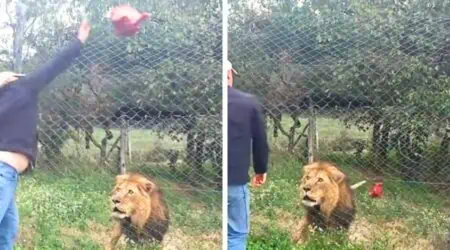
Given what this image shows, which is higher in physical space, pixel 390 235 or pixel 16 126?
Result: pixel 16 126

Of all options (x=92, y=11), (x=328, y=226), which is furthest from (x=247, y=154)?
(x=92, y=11)

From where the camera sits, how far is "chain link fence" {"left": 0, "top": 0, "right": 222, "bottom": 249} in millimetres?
3895

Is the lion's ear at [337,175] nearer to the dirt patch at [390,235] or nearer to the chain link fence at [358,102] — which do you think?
the chain link fence at [358,102]

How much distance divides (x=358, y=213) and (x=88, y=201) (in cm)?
159

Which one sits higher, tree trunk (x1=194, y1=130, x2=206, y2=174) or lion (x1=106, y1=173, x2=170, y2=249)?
tree trunk (x1=194, y1=130, x2=206, y2=174)

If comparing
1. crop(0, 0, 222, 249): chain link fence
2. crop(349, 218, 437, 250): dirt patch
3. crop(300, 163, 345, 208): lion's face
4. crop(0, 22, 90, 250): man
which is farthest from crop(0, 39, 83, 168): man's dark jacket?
crop(349, 218, 437, 250): dirt patch

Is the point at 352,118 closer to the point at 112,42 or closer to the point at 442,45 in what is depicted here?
the point at 442,45

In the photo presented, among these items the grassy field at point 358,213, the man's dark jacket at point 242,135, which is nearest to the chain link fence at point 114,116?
the grassy field at point 358,213

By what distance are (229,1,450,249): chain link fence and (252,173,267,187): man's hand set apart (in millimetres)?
92

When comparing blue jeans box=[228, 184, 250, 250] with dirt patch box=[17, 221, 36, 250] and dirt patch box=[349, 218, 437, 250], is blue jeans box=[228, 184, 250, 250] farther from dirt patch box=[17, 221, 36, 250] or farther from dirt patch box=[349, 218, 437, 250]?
dirt patch box=[17, 221, 36, 250]

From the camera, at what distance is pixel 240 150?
348 cm

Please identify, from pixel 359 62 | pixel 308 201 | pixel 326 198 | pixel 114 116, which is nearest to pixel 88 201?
pixel 114 116

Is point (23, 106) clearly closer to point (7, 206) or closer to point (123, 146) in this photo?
point (7, 206)

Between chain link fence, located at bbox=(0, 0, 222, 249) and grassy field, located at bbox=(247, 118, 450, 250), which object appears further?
grassy field, located at bbox=(247, 118, 450, 250)
